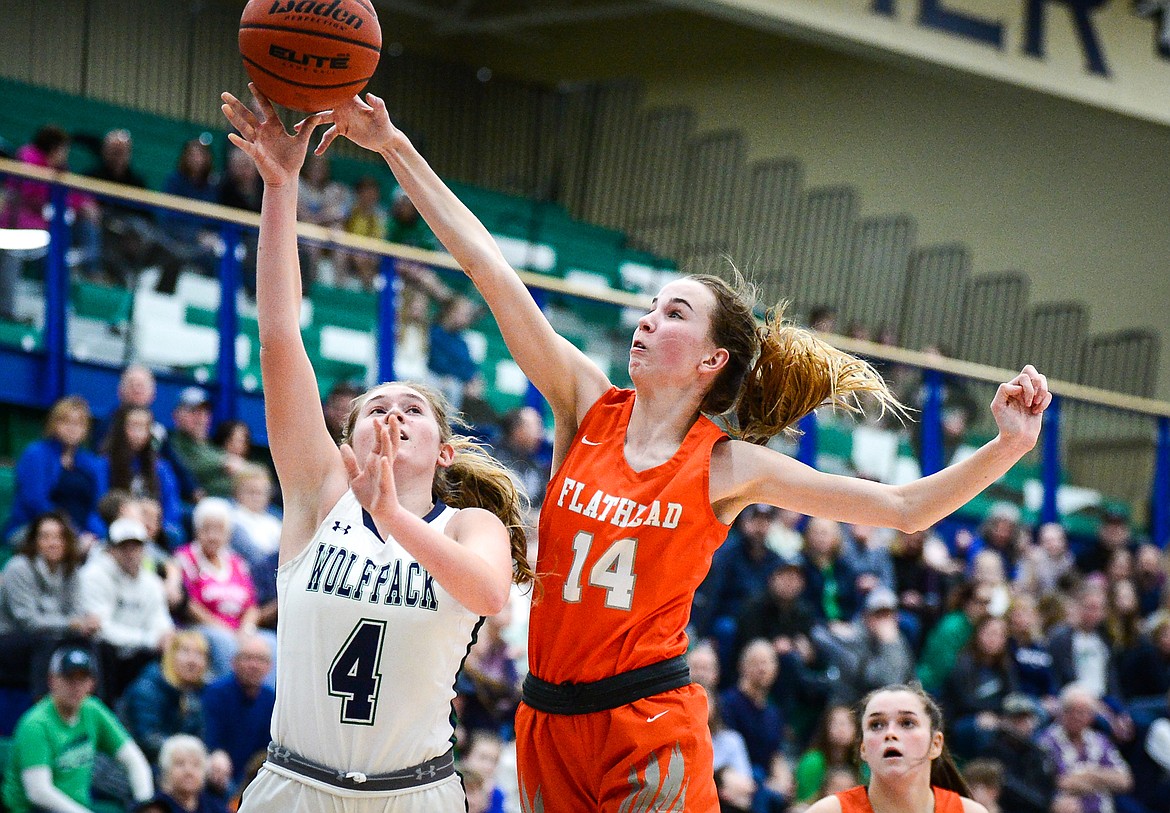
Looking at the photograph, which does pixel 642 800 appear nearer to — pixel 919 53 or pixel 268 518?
pixel 268 518

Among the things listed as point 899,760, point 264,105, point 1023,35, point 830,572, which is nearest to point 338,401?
point 830,572

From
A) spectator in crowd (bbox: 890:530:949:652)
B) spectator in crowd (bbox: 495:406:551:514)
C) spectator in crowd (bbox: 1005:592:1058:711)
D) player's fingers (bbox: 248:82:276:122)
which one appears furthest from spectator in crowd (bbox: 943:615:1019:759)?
player's fingers (bbox: 248:82:276:122)

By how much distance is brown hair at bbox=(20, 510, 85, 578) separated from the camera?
6.73m

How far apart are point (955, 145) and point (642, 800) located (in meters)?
13.5

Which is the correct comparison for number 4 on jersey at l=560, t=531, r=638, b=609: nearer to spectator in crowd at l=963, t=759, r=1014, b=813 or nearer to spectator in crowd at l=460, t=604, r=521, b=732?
spectator in crowd at l=460, t=604, r=521, b=732

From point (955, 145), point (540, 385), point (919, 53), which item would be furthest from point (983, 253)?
point (540, 385)

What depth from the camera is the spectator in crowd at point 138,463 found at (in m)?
7.40

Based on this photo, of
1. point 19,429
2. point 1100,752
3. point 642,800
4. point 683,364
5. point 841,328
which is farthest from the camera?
point 841,328

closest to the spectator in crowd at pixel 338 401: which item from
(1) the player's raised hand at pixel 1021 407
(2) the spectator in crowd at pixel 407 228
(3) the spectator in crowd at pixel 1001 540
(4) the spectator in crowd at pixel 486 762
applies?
(4) the spectator in crowd at pixel 486 762

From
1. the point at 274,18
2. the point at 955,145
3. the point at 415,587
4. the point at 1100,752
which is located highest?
the point at 955,145

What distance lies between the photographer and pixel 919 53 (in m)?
11.9

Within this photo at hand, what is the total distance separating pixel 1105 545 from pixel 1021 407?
8.01 metres

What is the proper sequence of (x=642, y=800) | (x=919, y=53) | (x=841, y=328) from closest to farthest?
(x=642, y=800), (x=919, y=53), (x=841, y=328)

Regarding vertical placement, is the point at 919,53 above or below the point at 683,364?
above
